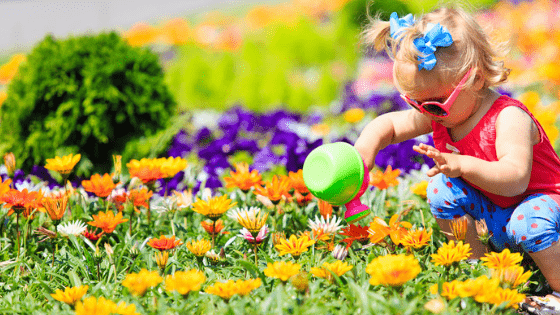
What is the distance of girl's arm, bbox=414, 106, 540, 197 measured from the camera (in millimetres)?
1543

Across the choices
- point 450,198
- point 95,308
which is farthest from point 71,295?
point 450,198

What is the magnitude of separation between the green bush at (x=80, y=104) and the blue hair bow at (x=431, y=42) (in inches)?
81.5

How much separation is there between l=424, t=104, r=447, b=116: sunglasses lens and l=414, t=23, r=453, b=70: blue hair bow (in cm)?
12

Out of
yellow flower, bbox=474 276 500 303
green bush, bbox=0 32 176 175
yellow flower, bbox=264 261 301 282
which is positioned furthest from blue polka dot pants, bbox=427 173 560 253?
green bush, bbox=0 32 176 175

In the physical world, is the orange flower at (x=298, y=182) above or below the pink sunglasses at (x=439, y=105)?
below

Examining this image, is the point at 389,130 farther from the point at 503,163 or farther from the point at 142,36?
the point at 142,36

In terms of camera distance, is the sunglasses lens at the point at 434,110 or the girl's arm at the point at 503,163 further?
the sunglasses lens at the point at 434,110

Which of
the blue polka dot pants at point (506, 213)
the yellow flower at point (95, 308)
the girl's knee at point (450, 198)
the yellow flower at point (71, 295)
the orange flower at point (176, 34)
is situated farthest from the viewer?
the orange flower at point (176, 34)

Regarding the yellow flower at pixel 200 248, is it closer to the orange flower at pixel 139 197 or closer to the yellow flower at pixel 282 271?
the yellow flower at pixel 282 271

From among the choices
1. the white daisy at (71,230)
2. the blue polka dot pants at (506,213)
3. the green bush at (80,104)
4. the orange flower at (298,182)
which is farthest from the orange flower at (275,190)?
the green bush at (80,104)

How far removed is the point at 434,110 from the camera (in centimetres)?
167

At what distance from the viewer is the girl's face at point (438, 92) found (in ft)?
5.41

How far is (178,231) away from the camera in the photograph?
215cm

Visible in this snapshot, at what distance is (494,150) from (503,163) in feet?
0.50
